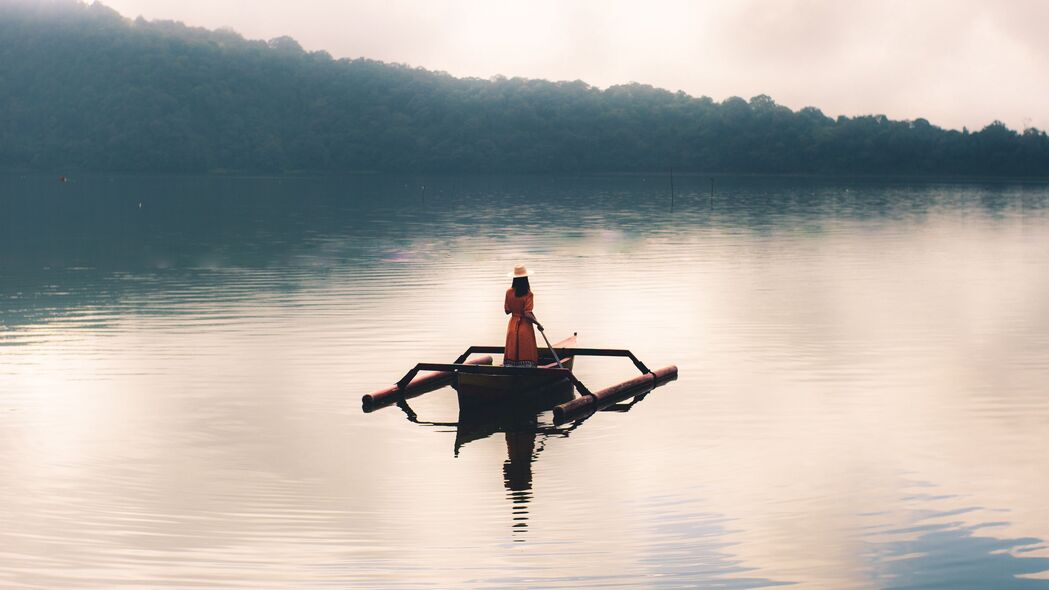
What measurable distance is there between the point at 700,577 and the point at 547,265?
1693 inches

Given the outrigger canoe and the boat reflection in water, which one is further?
the outrigger canoe

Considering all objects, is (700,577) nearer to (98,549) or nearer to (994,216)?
(98,549)

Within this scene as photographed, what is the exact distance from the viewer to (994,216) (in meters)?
109

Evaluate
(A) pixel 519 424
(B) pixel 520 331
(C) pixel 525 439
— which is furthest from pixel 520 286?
(C) pixel 525 439

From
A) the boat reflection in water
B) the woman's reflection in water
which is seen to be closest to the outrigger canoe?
the boat reflection in water

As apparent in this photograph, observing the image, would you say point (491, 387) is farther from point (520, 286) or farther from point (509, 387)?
point (520, 286)

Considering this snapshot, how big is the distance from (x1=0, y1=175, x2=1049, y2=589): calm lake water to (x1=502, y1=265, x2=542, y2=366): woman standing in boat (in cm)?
130

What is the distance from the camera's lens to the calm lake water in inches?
571

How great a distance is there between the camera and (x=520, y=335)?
23031mm

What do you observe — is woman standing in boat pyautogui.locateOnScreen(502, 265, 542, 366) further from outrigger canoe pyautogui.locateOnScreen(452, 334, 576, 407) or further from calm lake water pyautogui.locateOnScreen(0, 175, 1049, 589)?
calm lake water pyautogui.locateOnScreen(0, 175, 1049, 589)

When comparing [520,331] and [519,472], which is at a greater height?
[520,331]

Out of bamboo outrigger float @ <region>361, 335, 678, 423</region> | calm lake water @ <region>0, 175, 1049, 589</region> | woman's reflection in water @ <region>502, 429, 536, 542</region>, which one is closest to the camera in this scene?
calm lake water @ <region>0, 175, 1049, 589</region>

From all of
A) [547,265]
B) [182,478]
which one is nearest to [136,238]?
[547,265]

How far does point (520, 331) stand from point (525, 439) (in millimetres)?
2745
